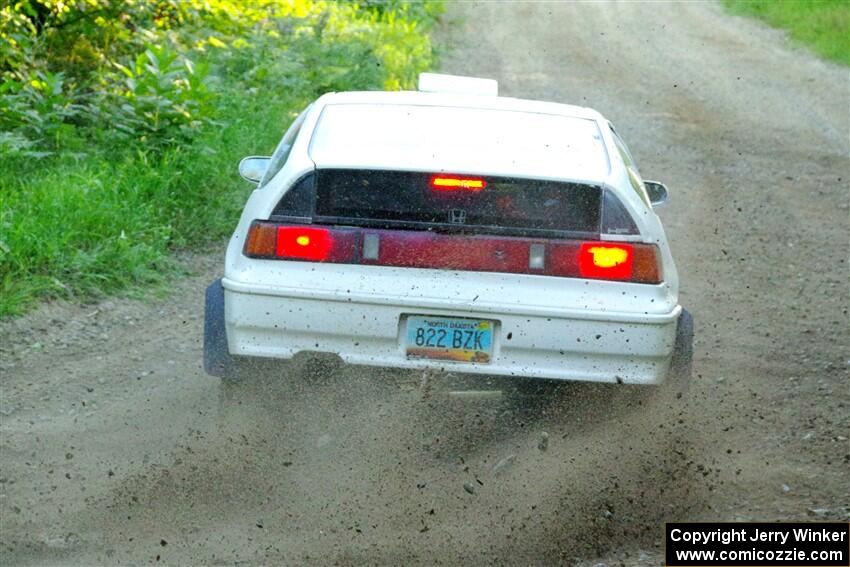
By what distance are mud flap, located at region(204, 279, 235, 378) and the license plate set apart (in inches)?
30.1

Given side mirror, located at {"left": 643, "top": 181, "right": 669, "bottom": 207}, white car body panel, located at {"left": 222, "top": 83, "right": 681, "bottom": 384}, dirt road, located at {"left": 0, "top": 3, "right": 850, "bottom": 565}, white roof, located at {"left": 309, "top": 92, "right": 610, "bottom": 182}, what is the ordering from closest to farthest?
dirt road, located at {"left": 0, "top": 3, "right": 850, "bottom": 565} < white car body panel, located at {"left": 222, "top": 83, "right": 681, "bottom": 384} < white roof, located at {"left": 309, "top": 92, "right": 610, "bottom": 182} < side mirror, located at {"left": 643, "top": 181, "right": 669, "bottom": 207}

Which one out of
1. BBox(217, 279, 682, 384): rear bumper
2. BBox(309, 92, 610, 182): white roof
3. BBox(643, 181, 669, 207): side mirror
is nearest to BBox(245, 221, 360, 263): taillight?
BBox(217, 279, 682, 384): rear bumper

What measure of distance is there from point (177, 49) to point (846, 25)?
52.3ft

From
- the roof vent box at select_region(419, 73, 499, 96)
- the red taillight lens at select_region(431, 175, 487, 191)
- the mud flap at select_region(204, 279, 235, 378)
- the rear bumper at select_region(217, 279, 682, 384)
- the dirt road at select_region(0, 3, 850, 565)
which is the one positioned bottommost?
the dirt road at select_region(0, 3, 850, 565)

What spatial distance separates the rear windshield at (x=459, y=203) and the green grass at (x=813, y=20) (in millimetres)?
19172

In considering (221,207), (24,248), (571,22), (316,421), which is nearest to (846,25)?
(571,22)

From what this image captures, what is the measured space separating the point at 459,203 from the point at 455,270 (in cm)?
26

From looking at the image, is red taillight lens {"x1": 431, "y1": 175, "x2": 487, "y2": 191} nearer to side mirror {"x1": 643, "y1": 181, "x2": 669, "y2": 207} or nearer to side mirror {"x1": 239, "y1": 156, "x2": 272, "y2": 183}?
side mirror {"x1": 239, "y1": 156, "x2": 272, "y2": 183}

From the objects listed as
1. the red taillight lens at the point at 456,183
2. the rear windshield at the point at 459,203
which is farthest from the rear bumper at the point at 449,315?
the red taillight lens at the point at 456,183

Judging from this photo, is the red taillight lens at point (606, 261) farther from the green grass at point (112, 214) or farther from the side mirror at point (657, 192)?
the green grass at point (112, 214)

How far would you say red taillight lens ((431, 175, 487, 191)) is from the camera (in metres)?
5.03

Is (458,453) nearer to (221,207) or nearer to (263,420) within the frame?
(263,420)

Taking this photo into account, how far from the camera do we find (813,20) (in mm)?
25641

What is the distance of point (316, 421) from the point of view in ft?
17.6
